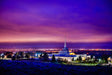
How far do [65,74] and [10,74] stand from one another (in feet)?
11.6

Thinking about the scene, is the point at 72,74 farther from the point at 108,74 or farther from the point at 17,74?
the point at 17,74

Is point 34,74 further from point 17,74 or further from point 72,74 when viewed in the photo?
point 72,74

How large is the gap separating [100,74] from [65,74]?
2.38 metres

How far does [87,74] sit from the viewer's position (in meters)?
10.7

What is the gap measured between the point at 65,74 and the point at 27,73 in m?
2.52

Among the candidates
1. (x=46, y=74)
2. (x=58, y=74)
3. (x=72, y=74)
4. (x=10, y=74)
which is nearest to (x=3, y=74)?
(x=10, y=74)

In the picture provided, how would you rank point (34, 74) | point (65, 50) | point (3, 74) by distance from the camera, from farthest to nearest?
point (65, 50)
point (34, 74)
point (3, 74)

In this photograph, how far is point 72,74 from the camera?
1051 centimetres

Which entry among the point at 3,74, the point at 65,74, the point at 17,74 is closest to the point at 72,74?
the point at 65,74

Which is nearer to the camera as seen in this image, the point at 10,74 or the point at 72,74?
the point at 10,74

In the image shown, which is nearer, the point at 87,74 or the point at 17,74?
the point at 17,74

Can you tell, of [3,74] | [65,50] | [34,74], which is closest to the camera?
[3,74]

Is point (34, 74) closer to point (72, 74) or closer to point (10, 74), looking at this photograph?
point (10, 74)

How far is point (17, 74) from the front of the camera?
32.1 feet
